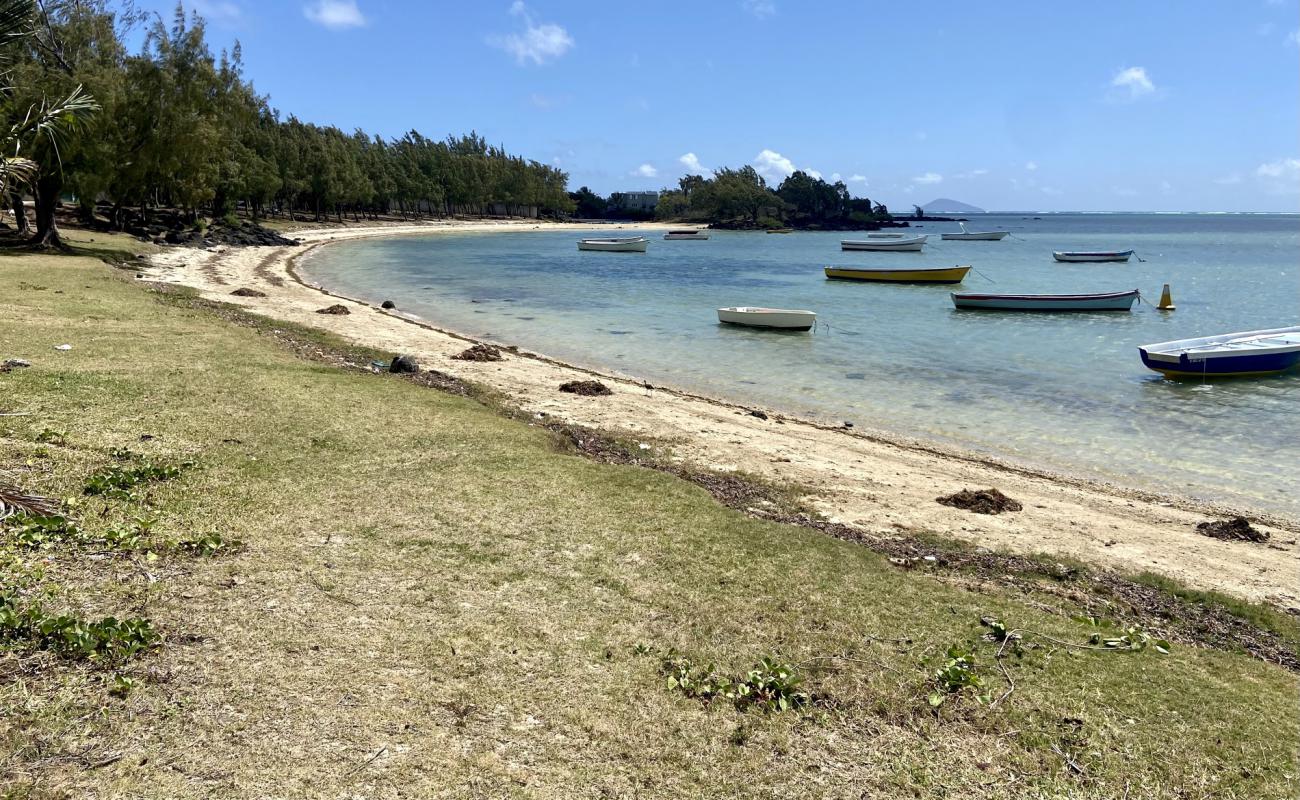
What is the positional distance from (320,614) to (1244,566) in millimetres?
10419

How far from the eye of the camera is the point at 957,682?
5461mm

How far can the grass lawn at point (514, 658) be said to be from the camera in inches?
172

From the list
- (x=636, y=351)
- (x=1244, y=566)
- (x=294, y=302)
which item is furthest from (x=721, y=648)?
(x=294, y=302)

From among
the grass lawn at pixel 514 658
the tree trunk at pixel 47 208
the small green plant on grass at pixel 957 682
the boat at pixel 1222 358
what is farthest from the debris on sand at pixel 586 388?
the tree trunk at pixel 47 208

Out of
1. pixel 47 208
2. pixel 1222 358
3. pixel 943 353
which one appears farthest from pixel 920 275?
pixel 47 208

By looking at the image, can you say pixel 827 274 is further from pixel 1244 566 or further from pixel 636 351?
pixel 1244 566

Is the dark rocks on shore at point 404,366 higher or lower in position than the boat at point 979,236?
lower

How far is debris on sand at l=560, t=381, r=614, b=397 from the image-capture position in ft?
57.8

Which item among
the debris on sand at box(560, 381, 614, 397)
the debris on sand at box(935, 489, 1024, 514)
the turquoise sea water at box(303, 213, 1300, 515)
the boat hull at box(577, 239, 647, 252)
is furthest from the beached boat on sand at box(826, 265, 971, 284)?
the debris on sand at box(935, 489, 1024, 514)

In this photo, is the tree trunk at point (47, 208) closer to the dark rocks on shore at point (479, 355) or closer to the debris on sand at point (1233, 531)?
the dark rocks on shore at point (479, 355)

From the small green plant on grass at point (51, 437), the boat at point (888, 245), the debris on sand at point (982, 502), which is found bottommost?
the debris on sand at point (982, 502)

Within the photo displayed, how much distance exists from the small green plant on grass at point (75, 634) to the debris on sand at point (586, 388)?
12.5m

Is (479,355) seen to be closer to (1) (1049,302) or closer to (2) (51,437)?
(2) (51,437)

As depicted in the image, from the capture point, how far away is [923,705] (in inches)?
207
